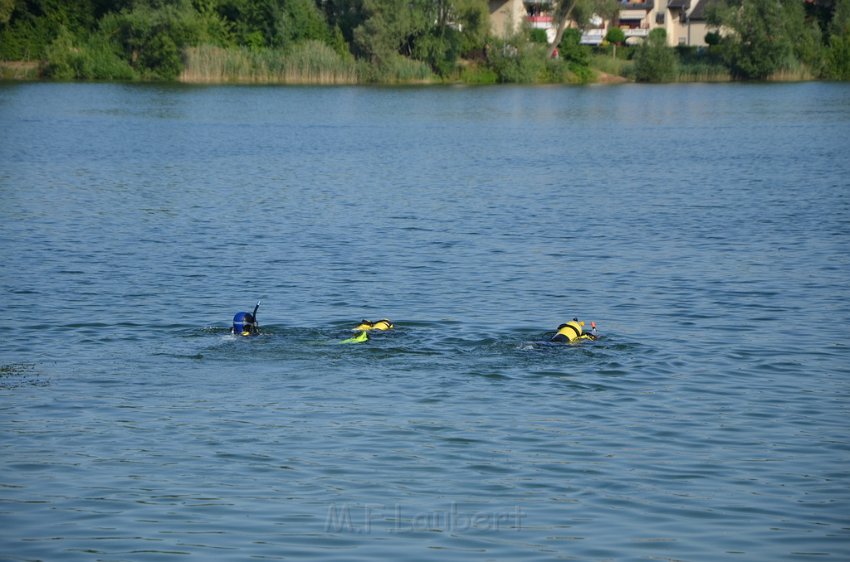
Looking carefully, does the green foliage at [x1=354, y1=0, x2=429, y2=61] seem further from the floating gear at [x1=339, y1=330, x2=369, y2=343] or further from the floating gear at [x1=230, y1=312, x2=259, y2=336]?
the floating gear at [x1=339, y1=330, x2=369, y2=343]

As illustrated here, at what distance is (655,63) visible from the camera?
10719 centimetres

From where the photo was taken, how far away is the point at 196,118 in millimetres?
67500

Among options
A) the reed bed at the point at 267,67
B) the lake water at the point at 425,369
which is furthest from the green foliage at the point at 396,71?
the lake water at the point at 425,369

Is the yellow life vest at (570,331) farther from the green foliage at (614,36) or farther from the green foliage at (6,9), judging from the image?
the green foliage at (614,36)

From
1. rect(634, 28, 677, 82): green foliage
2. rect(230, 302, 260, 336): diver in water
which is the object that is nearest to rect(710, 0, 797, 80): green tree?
rect(634, 28, 677, 82): green foliage

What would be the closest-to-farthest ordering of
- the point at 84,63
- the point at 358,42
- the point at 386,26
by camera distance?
the point at 386,26 → the point at 84,63 → the point at 358,42

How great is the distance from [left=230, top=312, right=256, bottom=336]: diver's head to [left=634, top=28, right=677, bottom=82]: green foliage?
94.1 m

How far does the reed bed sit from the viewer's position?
326 ft

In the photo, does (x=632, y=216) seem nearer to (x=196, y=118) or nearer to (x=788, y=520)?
(x=788, y=520)

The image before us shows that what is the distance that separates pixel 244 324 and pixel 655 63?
3715 inches

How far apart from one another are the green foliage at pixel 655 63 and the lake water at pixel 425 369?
2633 inches

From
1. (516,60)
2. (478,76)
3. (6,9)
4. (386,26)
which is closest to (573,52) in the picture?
(516,60)

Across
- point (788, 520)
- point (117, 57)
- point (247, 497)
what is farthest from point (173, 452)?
point (117, 57)

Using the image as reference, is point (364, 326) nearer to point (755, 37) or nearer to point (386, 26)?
point (386, 26)
